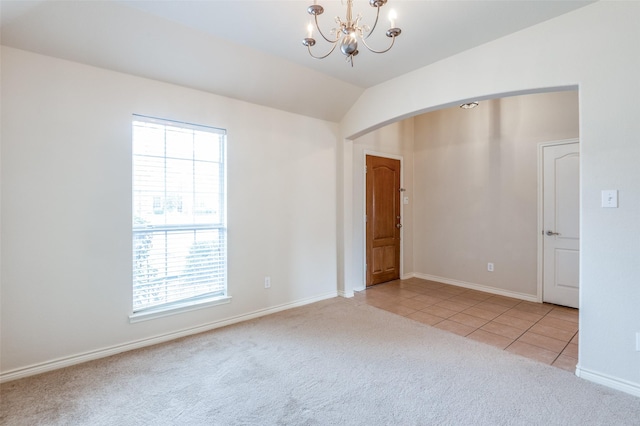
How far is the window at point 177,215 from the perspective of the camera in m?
2.80

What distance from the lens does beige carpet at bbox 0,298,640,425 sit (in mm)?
1844

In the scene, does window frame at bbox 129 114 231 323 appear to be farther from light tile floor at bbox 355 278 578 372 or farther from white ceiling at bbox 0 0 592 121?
light tile floor at bbox 355 278 578 372

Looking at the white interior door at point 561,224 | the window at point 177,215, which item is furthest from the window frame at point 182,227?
the white interior door at point 561,224

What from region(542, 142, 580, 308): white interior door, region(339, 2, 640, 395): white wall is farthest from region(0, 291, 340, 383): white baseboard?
region(542, 142, 580, 308): white interior door

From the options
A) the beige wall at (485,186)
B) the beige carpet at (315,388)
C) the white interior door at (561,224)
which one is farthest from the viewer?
the beige wall at (485,186)

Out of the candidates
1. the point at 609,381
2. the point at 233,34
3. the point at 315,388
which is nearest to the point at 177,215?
the point at 233,34

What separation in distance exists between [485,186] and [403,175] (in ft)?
4.27

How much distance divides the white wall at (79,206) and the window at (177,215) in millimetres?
93

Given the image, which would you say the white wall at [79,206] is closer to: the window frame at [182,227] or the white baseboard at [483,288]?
the window frame at [182,227]

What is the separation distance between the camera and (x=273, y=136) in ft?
12.0

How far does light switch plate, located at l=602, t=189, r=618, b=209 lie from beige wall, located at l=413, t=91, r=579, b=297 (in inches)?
81.1

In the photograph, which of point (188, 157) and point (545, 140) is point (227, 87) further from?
point (545, 140)

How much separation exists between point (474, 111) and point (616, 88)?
8.60 ft

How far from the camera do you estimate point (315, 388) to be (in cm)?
213
